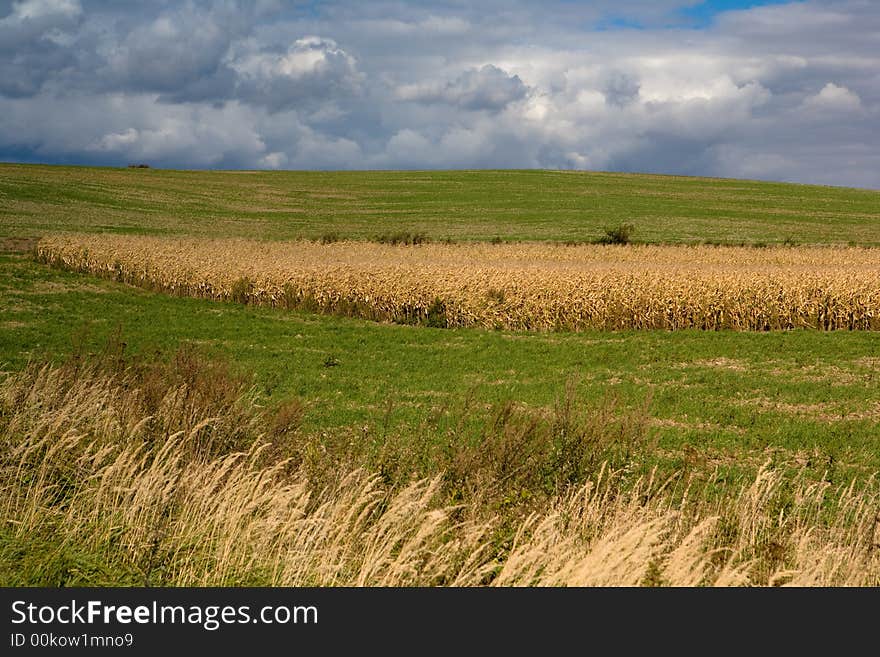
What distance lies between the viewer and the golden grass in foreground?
23.4ft

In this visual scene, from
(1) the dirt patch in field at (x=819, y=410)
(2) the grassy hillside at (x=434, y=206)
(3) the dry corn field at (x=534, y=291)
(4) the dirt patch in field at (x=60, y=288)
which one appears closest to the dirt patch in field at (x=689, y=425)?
(1) the dirt patch in field at (x=819, y=410)

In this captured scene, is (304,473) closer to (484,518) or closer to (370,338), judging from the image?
(484,518)

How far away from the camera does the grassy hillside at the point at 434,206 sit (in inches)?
2516

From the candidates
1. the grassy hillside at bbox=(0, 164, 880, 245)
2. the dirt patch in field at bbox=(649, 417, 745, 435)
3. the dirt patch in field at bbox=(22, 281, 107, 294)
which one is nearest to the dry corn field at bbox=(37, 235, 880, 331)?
the dirt patch in field at bbox=(22, 281, 107, 294)

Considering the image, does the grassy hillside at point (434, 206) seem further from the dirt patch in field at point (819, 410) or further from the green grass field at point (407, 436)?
the dirt patch in field at point (819, 410)

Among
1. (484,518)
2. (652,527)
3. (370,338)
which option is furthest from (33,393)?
(370,338)

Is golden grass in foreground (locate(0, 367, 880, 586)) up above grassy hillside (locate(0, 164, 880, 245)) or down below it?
below

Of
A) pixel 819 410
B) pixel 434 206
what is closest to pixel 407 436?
pixel 819 410

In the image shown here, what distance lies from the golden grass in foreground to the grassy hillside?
161 ft

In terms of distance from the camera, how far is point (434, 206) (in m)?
85.8

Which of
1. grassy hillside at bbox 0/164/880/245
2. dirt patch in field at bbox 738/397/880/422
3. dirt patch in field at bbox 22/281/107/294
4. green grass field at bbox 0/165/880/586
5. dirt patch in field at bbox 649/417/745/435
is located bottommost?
dirt patch in field at bbox 649/417/745/435

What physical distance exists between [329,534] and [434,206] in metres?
78.9

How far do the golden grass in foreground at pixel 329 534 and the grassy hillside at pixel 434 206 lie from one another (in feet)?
161

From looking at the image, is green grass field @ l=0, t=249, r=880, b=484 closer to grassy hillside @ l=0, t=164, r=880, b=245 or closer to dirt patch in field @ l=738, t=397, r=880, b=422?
dirt patch in field @ l=738, t=397, r=880, b=422
